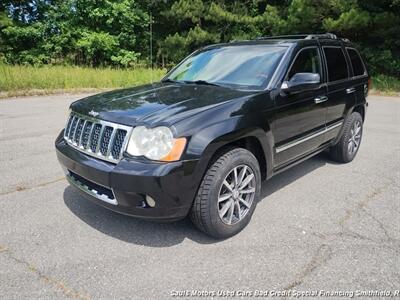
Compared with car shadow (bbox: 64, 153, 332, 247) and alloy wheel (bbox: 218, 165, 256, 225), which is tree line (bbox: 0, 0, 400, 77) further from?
car shadow (bbox: 64, 153, 332, 247)

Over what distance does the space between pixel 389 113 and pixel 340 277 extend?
29.7ft

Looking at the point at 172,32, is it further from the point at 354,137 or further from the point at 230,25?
the point at 354,137

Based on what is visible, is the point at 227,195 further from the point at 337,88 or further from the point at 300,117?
the point at 337,88

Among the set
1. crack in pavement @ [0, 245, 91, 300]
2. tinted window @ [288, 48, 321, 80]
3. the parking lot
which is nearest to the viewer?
crack in pavement @ [0, 245, 91, 300]

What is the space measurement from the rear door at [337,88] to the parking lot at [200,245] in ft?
2.43

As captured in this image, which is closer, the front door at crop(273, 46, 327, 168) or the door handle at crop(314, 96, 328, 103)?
the front door at crop(273, 46, 327, 168)

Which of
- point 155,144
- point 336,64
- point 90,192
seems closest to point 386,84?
point 336,64

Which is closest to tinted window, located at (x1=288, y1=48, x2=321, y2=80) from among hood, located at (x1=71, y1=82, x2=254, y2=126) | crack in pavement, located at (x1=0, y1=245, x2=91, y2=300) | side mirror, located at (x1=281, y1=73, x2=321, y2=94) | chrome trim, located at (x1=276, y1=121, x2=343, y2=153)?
side mirror, located at (x1=281, y1=73, x2=321, y2=94)

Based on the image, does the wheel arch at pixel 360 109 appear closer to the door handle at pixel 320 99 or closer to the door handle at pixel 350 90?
the door handle at pixel 350 90

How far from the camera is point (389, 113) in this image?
10.7 meters

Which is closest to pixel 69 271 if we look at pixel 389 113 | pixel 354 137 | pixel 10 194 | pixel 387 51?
pixel 10 194

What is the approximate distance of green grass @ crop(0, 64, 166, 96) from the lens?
13008mm

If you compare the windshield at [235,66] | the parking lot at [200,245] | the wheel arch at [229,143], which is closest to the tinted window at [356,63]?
the parking lot at [200,245]

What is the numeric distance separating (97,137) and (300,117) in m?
2.24
